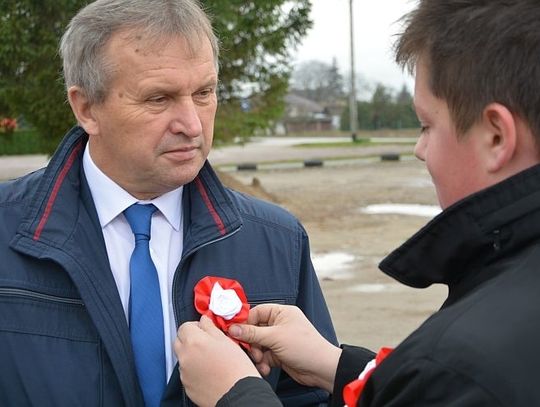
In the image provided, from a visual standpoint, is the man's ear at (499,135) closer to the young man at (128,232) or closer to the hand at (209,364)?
the hand at (209,364)

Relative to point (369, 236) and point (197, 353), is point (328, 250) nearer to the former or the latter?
point (369, 236)

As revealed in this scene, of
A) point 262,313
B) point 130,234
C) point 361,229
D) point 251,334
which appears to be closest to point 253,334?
point 251,334

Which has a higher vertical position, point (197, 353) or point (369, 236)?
point (197, 353)

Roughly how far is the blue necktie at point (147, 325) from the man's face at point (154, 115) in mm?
249

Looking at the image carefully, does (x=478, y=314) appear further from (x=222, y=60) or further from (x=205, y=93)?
(x=222, y=60)

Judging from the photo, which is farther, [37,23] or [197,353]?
[37,23]

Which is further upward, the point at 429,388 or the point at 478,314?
the point at 478,314

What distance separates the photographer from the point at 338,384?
2143 millimetres

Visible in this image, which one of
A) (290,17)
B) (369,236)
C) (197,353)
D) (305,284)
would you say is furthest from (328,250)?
(197,353)

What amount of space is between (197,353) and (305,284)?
83 cm

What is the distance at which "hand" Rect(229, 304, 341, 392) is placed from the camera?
2.28m

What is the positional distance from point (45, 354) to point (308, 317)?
0.88 meters

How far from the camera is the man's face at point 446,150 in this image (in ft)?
5.08

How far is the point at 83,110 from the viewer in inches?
107
